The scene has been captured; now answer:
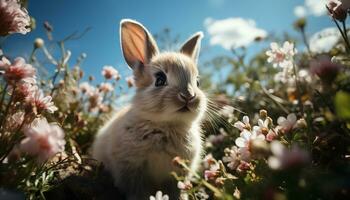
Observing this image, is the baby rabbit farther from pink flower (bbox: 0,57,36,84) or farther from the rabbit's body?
pink flower (bbox: 0,57,36,84)

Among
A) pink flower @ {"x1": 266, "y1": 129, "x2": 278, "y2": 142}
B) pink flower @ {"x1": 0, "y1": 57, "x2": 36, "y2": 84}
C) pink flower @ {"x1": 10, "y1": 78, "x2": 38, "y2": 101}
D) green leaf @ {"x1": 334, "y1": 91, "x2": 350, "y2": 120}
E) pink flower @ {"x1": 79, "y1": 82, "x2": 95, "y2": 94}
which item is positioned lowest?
pink flower @ {"x1": 266, "y1": 129, "x2": 278, "y2": 142}

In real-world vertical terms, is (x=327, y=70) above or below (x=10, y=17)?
below

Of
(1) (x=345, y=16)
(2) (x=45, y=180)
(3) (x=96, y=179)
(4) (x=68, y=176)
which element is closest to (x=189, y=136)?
(3) (x=96, y=179)

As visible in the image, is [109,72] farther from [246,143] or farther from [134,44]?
[246,143]

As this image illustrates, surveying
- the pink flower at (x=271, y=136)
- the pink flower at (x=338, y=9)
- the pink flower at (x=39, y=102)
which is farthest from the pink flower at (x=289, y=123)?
the pink flower at (x=39, y=102)

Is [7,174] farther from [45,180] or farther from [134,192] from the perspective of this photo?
[134,192]

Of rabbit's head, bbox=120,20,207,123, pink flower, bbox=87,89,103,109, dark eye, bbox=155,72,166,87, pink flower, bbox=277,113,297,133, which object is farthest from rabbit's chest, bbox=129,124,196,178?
pink flower, bbox=87,89,103,109

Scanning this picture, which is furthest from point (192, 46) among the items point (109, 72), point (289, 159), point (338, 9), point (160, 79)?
point (289, 159)
